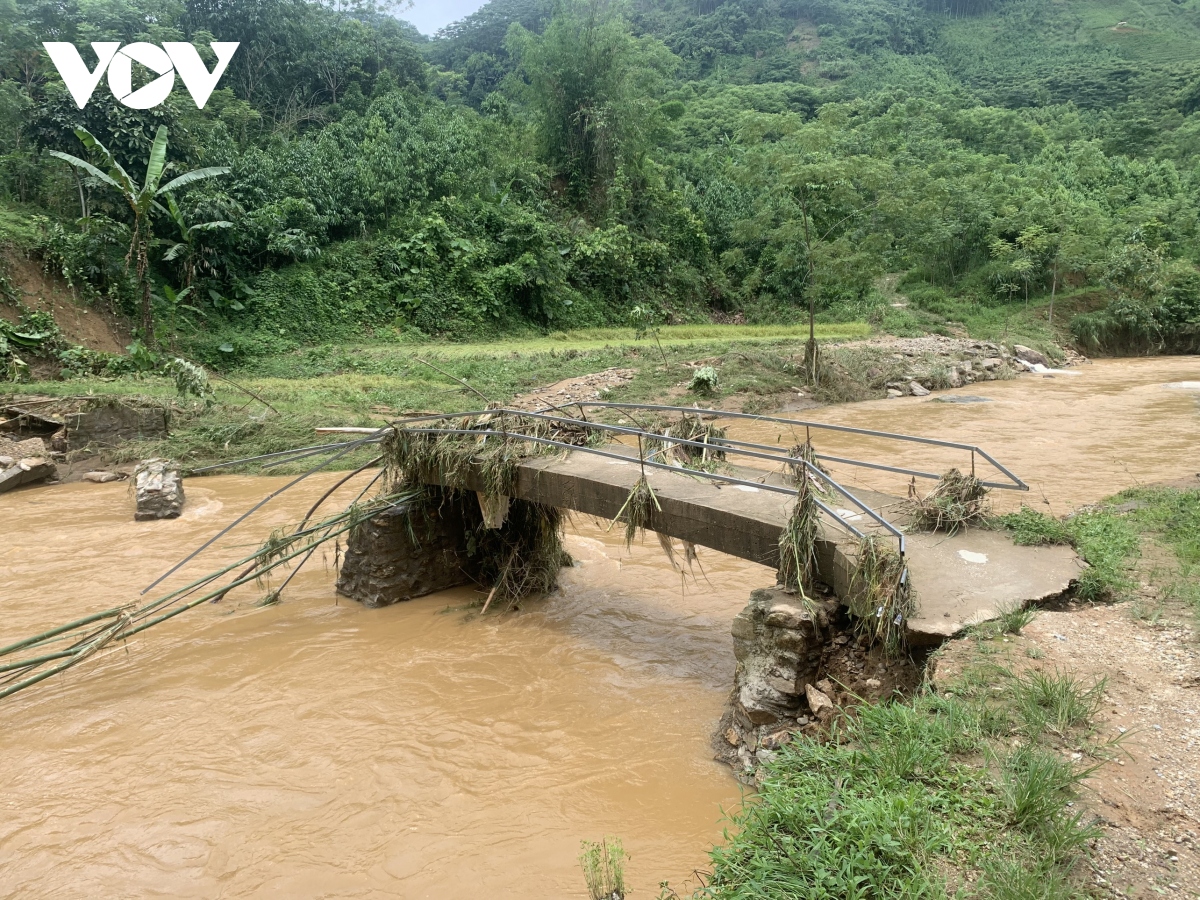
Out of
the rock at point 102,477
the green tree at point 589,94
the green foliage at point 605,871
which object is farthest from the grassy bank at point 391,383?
the green tree at point 589,94

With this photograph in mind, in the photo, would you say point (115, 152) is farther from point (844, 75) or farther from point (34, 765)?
point (844, 75)

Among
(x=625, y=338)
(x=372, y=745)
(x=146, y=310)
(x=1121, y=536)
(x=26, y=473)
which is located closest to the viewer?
(x=372, y=745)

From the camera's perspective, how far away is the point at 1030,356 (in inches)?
855

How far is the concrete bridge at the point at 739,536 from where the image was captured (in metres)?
4.29

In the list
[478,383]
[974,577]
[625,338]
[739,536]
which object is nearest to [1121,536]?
[974,577]

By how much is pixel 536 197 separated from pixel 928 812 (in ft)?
84.8

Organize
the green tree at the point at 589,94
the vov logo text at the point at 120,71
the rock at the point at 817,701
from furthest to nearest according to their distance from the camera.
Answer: the green tree at the point at 589,94 → the vov logo text at the point at 120,71 → the rock at the point at 817,701

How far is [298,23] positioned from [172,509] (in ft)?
83.4

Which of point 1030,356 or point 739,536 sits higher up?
point 739,536

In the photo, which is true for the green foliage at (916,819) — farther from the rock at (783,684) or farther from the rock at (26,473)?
the rock at (26,473)

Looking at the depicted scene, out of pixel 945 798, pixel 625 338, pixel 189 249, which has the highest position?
pixel 189 249

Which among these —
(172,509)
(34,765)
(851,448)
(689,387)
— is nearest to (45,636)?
(34,765)

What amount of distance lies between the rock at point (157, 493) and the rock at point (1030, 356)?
20.5 m

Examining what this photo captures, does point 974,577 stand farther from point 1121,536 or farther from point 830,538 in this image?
point 1121,536
